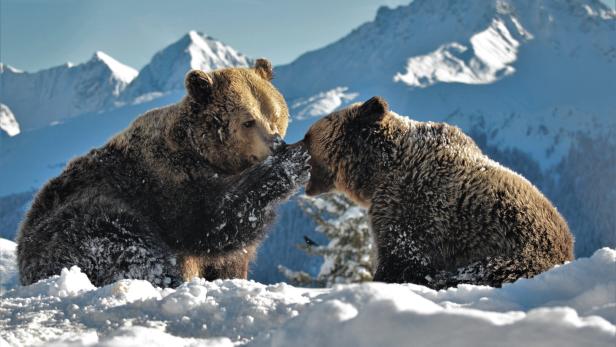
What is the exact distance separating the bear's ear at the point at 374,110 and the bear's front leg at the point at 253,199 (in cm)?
74

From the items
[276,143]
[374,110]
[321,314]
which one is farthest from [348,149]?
[321,314]

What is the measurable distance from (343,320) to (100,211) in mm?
3029

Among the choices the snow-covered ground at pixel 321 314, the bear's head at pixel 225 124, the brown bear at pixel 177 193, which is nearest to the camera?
the snow-covered ground at pixel 321 314

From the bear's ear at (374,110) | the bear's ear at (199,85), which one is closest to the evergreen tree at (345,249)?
the bear's ear at (374,110)

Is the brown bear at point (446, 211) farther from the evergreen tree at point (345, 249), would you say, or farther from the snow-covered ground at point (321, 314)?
the evergreen tree at point (345, 249)

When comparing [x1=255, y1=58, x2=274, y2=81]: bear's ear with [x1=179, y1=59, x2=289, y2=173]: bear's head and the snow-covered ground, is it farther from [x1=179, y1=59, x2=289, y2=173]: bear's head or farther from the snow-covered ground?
the snow-covered ground

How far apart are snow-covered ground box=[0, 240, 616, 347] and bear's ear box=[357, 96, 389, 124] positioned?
2950 millimetres

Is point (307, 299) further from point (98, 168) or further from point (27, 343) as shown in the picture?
point (98, 168)

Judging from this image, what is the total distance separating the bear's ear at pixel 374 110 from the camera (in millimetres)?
5422

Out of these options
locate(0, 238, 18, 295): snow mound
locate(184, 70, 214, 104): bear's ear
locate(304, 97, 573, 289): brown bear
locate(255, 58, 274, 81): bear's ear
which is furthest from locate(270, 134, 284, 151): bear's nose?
locate(0, 238, 18, 295): snow mound

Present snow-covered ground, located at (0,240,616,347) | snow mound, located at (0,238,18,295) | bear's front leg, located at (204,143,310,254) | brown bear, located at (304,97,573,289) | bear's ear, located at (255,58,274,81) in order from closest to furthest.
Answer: snow-covered ground, located at (0,240,616,347)
brown bear, located at (304,97,573,289)
bear's front leg, located at (204,143,310,254)
bear's ear, located at (255,58,274,81)
snow mound, located at (0,238,18,295)

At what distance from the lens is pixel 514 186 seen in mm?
4316

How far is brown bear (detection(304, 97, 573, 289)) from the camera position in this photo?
4039 mm

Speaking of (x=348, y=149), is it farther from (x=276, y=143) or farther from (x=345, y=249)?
(x=345, y=249)
